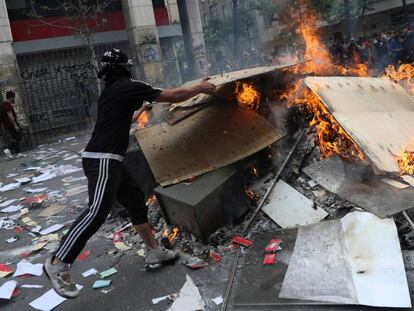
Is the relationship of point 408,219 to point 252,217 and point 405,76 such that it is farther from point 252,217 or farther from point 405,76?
point 405,76

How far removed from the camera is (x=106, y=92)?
3.59 m

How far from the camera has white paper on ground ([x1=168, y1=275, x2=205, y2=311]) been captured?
10.6ft

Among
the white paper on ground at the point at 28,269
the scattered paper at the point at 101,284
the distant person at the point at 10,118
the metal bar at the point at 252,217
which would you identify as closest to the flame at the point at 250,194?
the metal bar at the point at 252,217

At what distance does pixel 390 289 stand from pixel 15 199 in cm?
639

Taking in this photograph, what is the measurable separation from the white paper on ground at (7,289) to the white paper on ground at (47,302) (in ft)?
0.95

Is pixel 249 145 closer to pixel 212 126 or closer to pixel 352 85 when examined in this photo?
pixel 212 126

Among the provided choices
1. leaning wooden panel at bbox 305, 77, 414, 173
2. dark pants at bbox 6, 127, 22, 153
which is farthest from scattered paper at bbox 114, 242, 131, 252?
dark pants at bbox 6, 127, 22, 153

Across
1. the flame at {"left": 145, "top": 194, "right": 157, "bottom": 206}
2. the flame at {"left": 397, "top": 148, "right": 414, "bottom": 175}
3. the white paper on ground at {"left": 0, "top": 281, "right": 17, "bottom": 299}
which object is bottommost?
the white paper on ground at {"left": 0, "top": 281, "right": 17, "bottom": 299}

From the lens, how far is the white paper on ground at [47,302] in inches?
141

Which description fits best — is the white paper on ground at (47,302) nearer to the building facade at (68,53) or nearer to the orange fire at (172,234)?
the orange fire at (172,234)

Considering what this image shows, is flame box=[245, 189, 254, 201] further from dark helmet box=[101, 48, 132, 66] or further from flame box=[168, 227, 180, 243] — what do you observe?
dark helmet box=[101, 48, 132, 66]

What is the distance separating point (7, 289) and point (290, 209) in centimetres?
279

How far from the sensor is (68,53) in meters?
17.1

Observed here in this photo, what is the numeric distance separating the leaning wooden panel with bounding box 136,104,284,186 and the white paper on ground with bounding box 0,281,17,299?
1.70 meters
